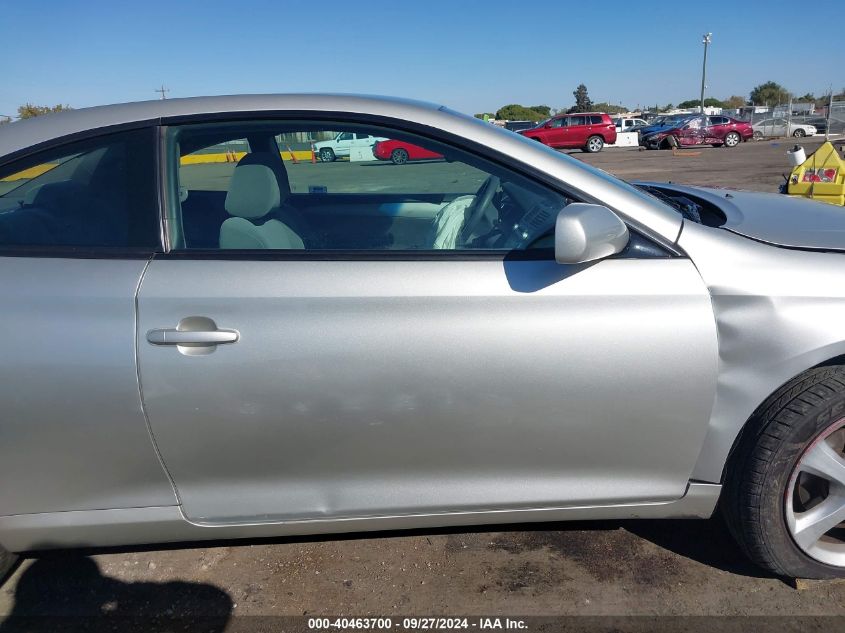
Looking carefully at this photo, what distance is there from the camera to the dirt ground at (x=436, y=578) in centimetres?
216

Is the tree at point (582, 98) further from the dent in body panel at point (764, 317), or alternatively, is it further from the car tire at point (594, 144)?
the dent in body panel at point (764, 317)

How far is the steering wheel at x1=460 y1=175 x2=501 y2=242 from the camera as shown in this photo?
87.4 inches

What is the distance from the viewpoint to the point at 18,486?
194 cm

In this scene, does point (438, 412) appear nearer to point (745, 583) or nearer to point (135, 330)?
point (135, 330)

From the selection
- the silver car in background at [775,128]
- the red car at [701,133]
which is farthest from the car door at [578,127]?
the silver car in background at [775,128]

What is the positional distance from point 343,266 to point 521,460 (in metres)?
0.81

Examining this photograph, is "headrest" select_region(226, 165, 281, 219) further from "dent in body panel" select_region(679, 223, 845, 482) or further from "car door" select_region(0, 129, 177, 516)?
"dent in body panel" select_region(679, 223, 845, 482)

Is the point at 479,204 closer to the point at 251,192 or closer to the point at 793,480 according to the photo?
the point at 251,192

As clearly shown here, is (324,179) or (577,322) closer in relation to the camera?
(577,322)

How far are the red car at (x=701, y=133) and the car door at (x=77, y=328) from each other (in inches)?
1206

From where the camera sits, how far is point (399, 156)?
2.41m

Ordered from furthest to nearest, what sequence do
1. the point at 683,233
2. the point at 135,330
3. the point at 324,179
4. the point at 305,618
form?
the point at 324,179
the point at 305,618
the point at 683,233
the point at 135,330

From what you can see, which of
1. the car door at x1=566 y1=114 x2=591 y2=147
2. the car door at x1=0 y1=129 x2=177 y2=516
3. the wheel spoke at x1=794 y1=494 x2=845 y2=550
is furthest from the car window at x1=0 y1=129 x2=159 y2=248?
the car door at x1=566 y1=114 x2=591 y2=147

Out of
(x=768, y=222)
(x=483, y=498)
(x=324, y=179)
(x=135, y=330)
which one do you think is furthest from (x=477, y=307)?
(x=324, y=179)
